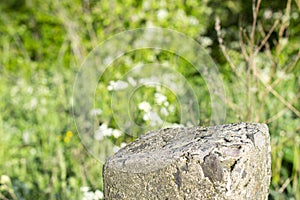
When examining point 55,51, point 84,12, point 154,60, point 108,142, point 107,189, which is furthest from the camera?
point 55,51

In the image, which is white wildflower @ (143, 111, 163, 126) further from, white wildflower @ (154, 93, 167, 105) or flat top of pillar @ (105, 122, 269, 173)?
flat top of pillar @ (105, 122, 269, 173)

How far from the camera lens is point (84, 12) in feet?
20.1

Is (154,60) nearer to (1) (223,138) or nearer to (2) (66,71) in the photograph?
(2) (66,71)

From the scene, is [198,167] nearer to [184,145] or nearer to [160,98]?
[184,145]

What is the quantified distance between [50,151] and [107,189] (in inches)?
95.5

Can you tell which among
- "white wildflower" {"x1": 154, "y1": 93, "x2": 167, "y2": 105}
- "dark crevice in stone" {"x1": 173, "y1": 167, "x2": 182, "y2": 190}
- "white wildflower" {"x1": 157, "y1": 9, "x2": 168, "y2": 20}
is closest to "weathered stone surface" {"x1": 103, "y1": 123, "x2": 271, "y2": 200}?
"dark crevice in stone" {"x1": 173, "y1": 167, "x2": 182, "y2": 190}

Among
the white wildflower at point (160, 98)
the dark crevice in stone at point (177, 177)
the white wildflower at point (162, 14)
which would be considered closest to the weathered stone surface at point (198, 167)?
the dark crevice in stone at point (177, 177)

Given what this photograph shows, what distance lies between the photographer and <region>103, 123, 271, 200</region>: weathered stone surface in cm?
177

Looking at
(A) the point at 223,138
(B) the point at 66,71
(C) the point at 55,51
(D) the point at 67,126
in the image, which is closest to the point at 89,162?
(D) the point at 67,126

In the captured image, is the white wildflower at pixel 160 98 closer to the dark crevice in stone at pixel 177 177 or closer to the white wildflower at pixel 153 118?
the white wildflower at pixel 153 118

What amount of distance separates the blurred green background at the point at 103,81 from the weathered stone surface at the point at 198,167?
79 centimetres

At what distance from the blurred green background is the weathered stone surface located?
793 millimetres

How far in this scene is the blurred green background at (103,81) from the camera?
11.9 feet

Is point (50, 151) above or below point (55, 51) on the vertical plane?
below
